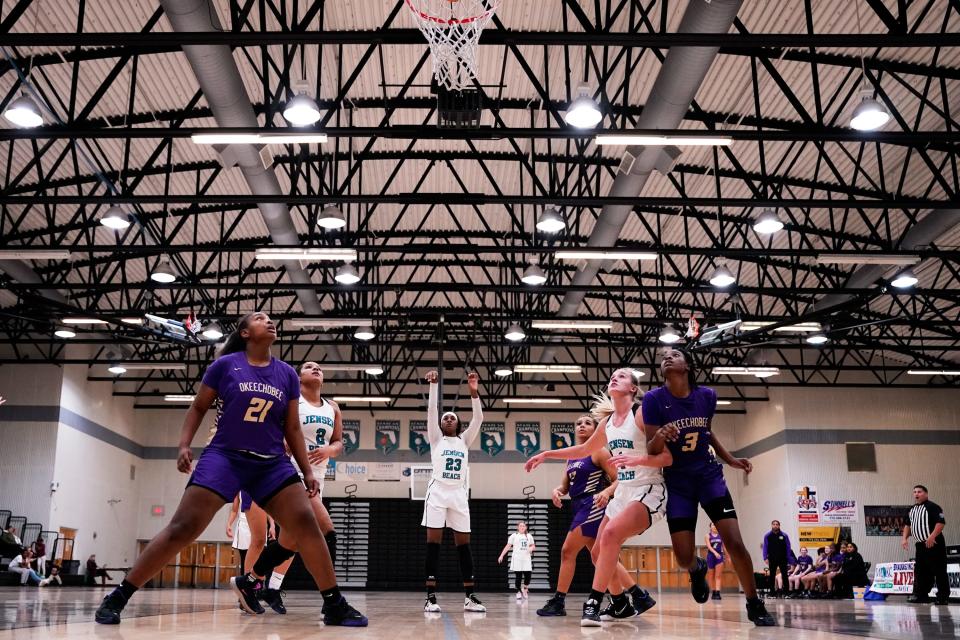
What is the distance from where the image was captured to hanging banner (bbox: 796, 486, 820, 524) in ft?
103

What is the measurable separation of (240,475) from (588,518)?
4603mm

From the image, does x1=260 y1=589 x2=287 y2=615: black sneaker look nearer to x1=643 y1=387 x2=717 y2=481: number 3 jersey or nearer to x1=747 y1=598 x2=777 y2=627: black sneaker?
x1=643 y1=387 x2=717 y2=481: number 3 jersey

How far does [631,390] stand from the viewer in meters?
7.80

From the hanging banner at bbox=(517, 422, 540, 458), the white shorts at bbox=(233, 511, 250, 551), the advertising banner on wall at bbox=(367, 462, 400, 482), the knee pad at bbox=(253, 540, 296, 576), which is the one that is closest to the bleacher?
the advertising banner on wall at bbox=(367, 462, 400, 482)

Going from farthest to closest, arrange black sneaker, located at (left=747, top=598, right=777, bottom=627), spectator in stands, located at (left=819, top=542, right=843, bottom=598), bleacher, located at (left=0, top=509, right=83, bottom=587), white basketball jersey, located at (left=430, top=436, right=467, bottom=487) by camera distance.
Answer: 1. bleacher, located at (left=0, top=509, right=83, bottom=587)
2. spectator in stands, located at (left=819, top=542, right=843, bottom=598)
3. white basketball jersey, located at (left=430, top=436, right=467, bottom=487)
4. black sneaker, located at (left=747, top=598, right=777, bottom=627)

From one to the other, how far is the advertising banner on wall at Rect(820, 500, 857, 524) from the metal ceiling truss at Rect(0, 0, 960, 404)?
4.61 m

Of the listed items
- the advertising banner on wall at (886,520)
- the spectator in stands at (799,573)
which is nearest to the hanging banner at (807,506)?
the advertising banner on wall at (886,520)

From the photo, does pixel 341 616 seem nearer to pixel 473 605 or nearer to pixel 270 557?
pixel 270 557

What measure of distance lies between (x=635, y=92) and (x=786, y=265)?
334 inches

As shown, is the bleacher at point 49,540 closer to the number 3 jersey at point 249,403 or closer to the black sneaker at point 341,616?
the black sneaker at point 341,616

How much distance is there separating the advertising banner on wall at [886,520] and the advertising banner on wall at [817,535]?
1.39 metres

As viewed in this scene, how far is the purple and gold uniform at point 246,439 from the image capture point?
17.6 ft

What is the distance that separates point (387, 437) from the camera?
36000 mm

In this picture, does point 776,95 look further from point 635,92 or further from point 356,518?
point 356,518
